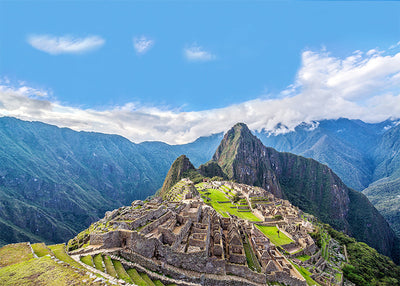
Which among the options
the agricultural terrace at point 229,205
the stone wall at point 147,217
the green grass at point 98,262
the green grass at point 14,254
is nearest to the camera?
the green grass at point 14,254

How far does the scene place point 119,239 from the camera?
57.6 feet

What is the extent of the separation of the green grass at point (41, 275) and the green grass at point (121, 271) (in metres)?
2.92

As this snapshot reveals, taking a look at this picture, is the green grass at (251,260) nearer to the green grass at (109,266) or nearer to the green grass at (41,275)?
the green grass at (109,266)

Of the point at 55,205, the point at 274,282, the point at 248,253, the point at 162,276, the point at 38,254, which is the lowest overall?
the point at 55,205

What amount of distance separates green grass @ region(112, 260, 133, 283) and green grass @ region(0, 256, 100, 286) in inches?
115

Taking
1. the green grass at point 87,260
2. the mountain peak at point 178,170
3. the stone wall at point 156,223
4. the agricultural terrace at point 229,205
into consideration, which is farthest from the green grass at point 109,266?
the mountain peak at point 178,170

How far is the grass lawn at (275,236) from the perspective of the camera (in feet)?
123

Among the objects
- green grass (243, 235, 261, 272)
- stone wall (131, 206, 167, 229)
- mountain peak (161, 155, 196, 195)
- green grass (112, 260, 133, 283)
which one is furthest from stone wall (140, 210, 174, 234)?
mountain peak (161, 155, 196, 195)

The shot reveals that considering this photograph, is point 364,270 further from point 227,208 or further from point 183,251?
point 183,251

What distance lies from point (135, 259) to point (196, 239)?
6.43 meters

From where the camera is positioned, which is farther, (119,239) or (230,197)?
Result: (230,197)

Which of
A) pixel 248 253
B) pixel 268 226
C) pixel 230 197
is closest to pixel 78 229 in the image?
pixel 230 197

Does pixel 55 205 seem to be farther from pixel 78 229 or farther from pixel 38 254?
pixel 38 254

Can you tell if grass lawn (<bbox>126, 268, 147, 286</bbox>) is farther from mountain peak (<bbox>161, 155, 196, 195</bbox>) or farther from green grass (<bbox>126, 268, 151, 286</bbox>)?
mountain peak (<bbox>161, 155, 196, 195</bbox>)
